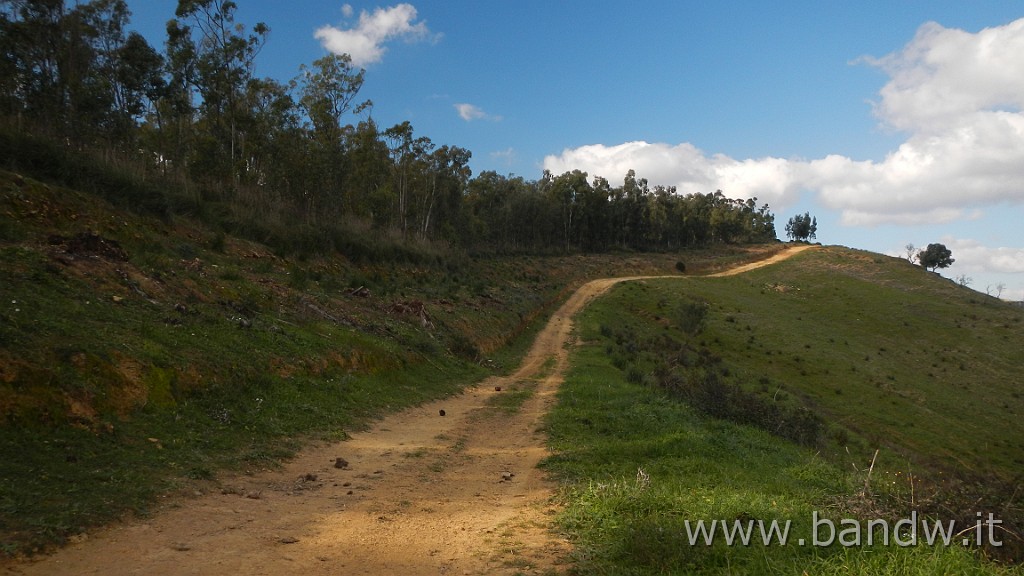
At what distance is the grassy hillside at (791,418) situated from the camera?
5285 mm

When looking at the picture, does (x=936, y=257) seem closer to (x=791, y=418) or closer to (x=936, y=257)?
(x=936, y=257)

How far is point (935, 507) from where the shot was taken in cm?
552

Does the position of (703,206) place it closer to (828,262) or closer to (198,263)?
(828,262)

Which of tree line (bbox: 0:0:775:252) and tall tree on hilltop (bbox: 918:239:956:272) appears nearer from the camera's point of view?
tree line (bbox: 0:0:775:252)

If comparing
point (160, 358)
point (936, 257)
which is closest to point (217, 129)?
point (160, 358)

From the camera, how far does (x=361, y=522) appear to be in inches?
245

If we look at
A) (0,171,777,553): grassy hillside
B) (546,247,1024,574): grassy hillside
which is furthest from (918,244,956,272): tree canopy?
(0,171,777,553): grassy hillside

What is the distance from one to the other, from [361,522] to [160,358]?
5.22 meters

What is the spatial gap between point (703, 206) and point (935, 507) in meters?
123

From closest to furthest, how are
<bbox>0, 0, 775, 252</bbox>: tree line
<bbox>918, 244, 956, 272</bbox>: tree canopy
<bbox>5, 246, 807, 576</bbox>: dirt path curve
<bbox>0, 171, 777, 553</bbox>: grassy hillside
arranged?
<bbox>5, 246, 807, 576</bbox>: dirt path curve, <bbox>0, 171, 777, 553</bbox>: grassy hillside, <bbox>0, 0, 775, 252</bbox>: tree line, <bbox>918, 244, 956, 272</bbox>: tree canopy

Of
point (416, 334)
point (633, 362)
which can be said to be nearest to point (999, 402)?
point (633, 362)

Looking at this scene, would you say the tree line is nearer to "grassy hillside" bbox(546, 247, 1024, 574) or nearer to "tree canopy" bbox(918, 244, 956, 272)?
"grassy hillside" bbox(546, 247, 1024, 574)

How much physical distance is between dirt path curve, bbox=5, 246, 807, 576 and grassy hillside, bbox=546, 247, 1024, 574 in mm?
722

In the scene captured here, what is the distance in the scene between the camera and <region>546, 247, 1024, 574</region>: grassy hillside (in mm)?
5285
